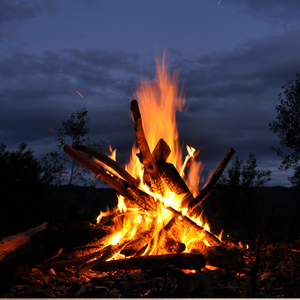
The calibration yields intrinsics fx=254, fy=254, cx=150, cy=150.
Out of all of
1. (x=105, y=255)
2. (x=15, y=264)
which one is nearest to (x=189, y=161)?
(x=105, y=255)

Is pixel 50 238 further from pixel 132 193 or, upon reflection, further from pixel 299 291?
pixel 299 291

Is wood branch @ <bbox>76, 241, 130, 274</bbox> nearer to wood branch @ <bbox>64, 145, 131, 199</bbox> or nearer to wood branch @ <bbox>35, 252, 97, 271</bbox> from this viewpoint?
wood branch @ <bbox>35, 252, 97, 271</bbox>

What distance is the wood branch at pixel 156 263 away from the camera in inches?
127

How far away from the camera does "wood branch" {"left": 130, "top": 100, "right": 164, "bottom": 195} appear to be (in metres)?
3.01

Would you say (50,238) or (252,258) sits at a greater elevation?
(50,238)

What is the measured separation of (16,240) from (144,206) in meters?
2.19

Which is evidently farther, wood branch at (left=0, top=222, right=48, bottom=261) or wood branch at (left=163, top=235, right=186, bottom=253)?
wood branch at (left=0, top=222, right=48, bottom=261)

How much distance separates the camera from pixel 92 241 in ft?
13.4

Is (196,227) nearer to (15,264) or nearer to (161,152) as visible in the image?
(161,152)

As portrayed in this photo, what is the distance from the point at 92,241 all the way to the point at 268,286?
2601 mm

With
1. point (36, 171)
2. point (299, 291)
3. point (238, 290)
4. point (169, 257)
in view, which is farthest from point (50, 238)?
point (36, 171)

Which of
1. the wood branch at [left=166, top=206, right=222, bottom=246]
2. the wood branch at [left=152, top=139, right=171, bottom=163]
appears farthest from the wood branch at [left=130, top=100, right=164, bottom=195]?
the wood branch at [left=166, top=206, right=222, bottom=246]

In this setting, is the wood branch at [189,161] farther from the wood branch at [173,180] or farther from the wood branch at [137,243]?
the wood branch at [137,243]

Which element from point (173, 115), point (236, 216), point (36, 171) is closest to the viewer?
point (173, 115)
